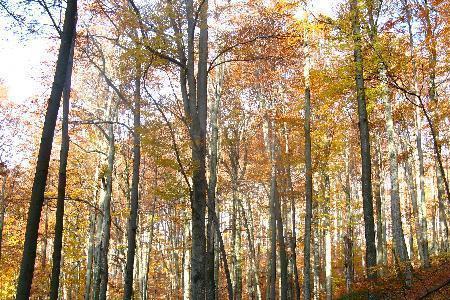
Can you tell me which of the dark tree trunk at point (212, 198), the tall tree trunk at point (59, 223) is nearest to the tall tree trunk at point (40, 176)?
the tall tree trunk at point (59, 223)

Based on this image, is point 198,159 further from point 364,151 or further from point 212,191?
point 364,151

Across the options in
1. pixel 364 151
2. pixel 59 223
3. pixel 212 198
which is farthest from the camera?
pixel 212 198

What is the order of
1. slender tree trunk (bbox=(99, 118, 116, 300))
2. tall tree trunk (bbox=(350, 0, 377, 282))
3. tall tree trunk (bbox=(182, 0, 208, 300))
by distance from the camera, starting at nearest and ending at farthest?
tall tree trunk (bbox=(182, 0, 208, 300)), tall tree trunk (bbox=(350, 0, 377, 282)), slender tree trunk (bbox=(99, 118, 116, 300))

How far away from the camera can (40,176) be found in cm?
563

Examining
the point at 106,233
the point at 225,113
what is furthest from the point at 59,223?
the point at 225,113

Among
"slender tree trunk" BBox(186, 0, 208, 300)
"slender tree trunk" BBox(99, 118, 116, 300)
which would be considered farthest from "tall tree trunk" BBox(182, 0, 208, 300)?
"slender tree trunk" BBox(99, 118, 116, 300)

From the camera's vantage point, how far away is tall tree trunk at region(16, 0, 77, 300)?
210 inches

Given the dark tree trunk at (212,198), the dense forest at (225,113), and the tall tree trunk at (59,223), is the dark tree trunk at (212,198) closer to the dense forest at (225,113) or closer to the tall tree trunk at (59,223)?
the dense forest at (225,113)

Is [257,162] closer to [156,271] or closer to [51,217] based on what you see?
[51,217]

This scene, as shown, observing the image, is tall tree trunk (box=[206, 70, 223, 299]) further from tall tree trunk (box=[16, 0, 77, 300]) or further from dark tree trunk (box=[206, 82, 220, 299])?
tall tree trunk (box=[16, 0, 77, 300])

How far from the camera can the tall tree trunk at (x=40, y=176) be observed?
534 cm

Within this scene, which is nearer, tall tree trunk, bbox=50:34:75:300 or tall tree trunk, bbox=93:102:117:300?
tall tree trunk, bbox=50:34:75:300

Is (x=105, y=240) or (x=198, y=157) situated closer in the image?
(x=198, y=157)

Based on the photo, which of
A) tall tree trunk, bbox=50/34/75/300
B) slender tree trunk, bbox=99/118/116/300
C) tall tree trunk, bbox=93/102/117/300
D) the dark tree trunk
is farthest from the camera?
the dark tree trunk
